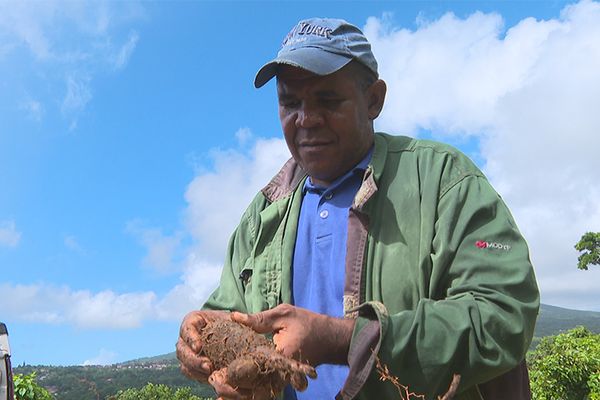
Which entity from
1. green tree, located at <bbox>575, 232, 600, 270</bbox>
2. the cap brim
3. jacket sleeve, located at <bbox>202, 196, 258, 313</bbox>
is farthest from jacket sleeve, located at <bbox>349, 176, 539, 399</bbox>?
green tree, located at <bbox>575, 232, 600, 270</bbox>

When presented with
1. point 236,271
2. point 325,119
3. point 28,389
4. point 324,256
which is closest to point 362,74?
point 325,119

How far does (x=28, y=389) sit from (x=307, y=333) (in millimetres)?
10996

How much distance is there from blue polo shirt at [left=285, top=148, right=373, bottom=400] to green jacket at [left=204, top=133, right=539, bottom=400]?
53mm

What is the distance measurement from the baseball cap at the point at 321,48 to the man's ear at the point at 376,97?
56mm

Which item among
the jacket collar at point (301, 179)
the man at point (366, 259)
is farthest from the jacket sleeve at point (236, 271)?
the jacket collar at point (301, 179)

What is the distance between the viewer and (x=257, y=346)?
2.19 metres

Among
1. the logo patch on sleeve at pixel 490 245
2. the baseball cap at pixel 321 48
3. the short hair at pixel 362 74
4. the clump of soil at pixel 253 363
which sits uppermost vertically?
the baseball cap at pixel 321 48

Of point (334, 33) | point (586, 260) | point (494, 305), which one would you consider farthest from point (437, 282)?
point (586, 260)

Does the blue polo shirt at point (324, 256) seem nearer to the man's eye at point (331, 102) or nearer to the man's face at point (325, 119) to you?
the man's face at point (325, 119)

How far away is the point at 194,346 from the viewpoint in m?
2.44

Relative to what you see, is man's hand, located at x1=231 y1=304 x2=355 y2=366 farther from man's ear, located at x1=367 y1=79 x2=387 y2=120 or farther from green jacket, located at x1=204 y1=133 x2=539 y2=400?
man's ear, located at x1=367 y1=79 x2=387 y2=120

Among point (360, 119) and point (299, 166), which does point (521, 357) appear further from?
point (299, 166)

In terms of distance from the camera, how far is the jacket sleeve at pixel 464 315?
2160 mm

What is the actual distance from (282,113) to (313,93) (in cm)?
21
